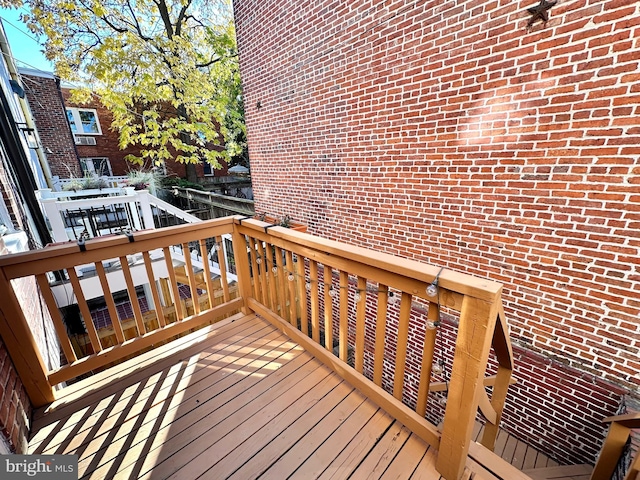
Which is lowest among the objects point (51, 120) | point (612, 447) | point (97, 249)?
point (612, 447)

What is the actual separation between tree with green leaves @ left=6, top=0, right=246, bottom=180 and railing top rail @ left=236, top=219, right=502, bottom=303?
7.59 metres

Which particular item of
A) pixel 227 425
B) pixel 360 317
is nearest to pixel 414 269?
pixel 360 317

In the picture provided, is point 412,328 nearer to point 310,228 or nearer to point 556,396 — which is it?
point 556,396

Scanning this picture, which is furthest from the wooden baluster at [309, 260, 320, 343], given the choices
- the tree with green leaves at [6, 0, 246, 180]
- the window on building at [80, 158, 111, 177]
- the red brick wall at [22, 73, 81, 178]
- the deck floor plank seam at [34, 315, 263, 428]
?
the window on building at [80, 158, 111, 177]

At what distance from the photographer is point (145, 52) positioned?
6281 mm

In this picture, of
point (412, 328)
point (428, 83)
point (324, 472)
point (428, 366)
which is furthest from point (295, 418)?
point (428, 83)

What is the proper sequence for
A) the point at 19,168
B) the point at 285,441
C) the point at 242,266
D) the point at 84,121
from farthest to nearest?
the point at 84,121 → the point at 19,168 → the point at 242,266 → the point at 285,441

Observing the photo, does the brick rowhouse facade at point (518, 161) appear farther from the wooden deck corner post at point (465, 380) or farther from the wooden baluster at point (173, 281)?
the wooden baluster at point (173, 281)

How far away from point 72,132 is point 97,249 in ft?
45.3

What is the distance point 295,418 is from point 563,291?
225 cm

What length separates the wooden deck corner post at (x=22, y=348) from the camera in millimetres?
1432

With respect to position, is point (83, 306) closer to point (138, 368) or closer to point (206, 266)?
point (138, 368)

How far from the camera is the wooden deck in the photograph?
1.29 m

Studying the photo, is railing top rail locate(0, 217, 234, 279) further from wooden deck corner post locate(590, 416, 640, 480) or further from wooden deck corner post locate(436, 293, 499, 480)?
wooden deck corner post locate(590, 416, 640, 480)
